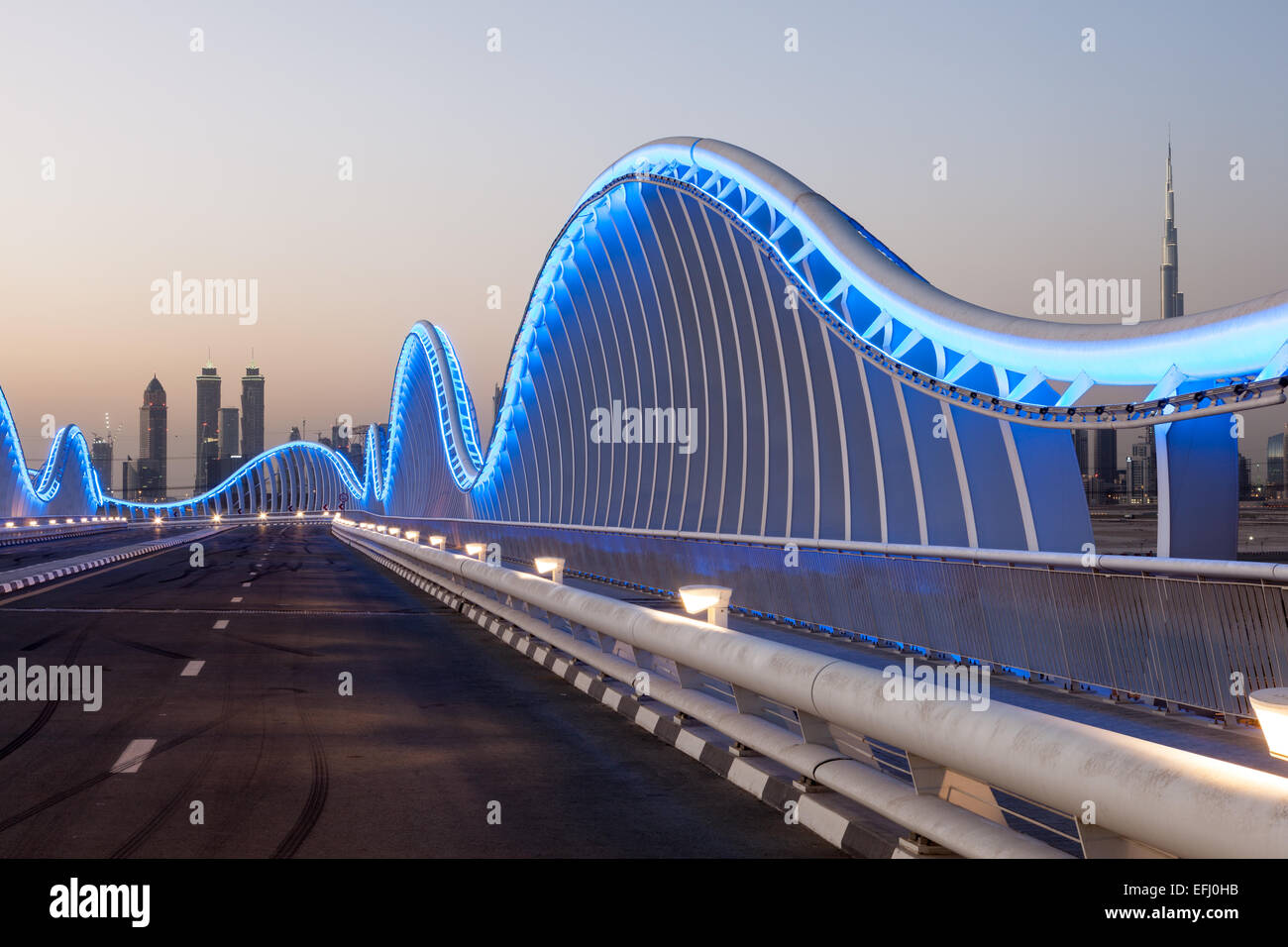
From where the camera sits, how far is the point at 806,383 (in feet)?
79.4

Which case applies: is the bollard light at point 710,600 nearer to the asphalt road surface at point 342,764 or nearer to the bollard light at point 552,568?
the asphalt road surface at point 342,764

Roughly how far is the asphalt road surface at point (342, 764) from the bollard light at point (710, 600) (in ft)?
3.40

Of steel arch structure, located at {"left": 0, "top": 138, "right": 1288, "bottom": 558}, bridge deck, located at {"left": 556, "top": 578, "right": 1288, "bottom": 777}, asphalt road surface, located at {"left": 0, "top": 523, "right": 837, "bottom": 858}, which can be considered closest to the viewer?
Result: asphalt road surface, located at {"left": 0, "top": 523, "right": 837, "bottom": 858}

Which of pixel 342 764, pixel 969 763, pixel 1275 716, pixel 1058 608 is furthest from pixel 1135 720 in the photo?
pixel 1275 716

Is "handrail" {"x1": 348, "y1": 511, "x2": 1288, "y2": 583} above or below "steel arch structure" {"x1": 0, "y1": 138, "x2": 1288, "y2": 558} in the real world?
below

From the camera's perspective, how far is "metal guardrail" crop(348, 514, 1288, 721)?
11.2 metres

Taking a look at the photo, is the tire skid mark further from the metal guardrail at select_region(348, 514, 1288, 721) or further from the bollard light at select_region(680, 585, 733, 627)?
the metal guardrail at select_region(348, 514, 1288, 721)

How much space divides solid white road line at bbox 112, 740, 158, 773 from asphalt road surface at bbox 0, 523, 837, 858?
33mm

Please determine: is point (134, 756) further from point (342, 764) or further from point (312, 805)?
point (312, 805)

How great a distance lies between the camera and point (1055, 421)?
14.8 meters

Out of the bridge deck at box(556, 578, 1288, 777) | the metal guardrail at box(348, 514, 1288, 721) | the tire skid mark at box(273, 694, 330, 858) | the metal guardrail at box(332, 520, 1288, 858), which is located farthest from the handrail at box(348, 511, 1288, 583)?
the tire skid mark at box(273, 694, 330, 858)

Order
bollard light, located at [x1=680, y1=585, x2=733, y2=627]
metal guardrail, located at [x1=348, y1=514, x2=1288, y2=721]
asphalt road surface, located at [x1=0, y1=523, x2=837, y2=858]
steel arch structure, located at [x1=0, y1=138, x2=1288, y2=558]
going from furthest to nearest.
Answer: steel arch structure, located at [x1=0, y1=138, x2=1288, y2=558] → metal guardrail, located at [x1=348, y1=514, x2=1288, y2=721] → bollard light, located at [x1=680, y1=585, x2=733, y2=627] → asphalt road surface, located at [x1=0, y1=523, x2=837, y2=858]
